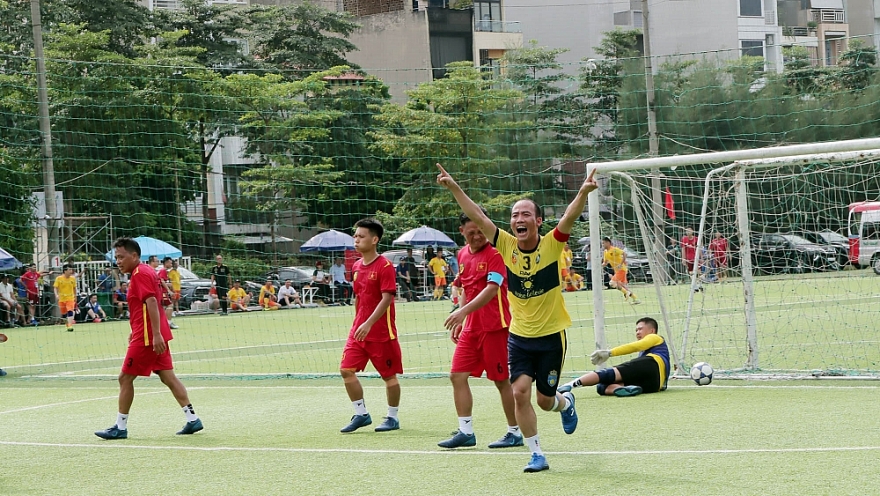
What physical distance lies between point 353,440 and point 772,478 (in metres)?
3.40

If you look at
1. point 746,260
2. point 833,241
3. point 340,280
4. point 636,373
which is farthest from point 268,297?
point 636,373

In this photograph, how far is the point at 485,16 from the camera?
59.5m

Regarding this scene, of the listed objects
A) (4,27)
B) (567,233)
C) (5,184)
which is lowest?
(567,233)

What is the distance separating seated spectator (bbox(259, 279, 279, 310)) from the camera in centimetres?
3023

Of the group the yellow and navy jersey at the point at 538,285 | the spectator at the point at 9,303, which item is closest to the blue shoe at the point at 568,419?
the yellow and navy jersey at the point at 538,285

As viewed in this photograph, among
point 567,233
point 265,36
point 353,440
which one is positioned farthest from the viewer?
point 265,36

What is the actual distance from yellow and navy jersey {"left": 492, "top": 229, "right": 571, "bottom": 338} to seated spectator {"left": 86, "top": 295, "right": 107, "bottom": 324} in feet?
75.9

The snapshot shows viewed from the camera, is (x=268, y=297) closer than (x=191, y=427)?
No

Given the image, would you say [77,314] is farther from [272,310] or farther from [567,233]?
[567,233]

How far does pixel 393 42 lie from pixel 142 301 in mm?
50795

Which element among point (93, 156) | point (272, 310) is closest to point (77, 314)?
point (272, 310)

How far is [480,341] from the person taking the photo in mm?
A: 8117

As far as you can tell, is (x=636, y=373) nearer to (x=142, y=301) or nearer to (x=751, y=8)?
(x=142, y=301)

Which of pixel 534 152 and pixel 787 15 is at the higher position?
pixel 787 15
